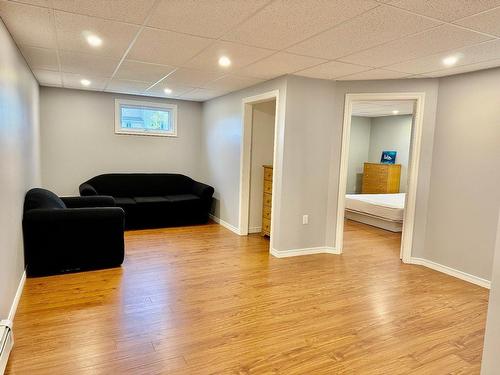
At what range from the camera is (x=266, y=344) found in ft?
7.59

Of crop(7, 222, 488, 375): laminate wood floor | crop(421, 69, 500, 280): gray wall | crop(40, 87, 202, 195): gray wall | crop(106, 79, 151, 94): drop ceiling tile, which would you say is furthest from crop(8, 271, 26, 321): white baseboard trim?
crop(421, 69, 500, 280): gray wall

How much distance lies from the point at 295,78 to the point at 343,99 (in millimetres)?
700

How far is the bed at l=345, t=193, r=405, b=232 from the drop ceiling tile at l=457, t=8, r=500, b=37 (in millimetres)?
3551

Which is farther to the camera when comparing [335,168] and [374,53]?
[335,168]

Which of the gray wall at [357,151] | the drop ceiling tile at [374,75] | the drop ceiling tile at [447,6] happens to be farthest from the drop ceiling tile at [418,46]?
the gray wall at [357,151]

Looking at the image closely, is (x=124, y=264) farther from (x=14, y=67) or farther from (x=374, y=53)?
(x=374, y=53)

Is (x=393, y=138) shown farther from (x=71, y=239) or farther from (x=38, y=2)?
(x=38, y=2)

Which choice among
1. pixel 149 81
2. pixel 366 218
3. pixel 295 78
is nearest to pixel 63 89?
pixel 149 81

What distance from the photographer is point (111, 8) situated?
88.3 inches

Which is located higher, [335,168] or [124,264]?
[335,168]

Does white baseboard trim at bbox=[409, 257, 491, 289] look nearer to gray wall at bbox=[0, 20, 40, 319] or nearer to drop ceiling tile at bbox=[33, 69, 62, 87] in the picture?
gray wall at bbox=[0, 20, 40, 319]

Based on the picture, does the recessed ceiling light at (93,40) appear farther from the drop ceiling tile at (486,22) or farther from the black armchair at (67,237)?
the drop ceiling tile at (486,22)

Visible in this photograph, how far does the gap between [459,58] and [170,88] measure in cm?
385

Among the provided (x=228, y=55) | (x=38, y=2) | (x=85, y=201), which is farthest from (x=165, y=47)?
(x=85, y=201)
